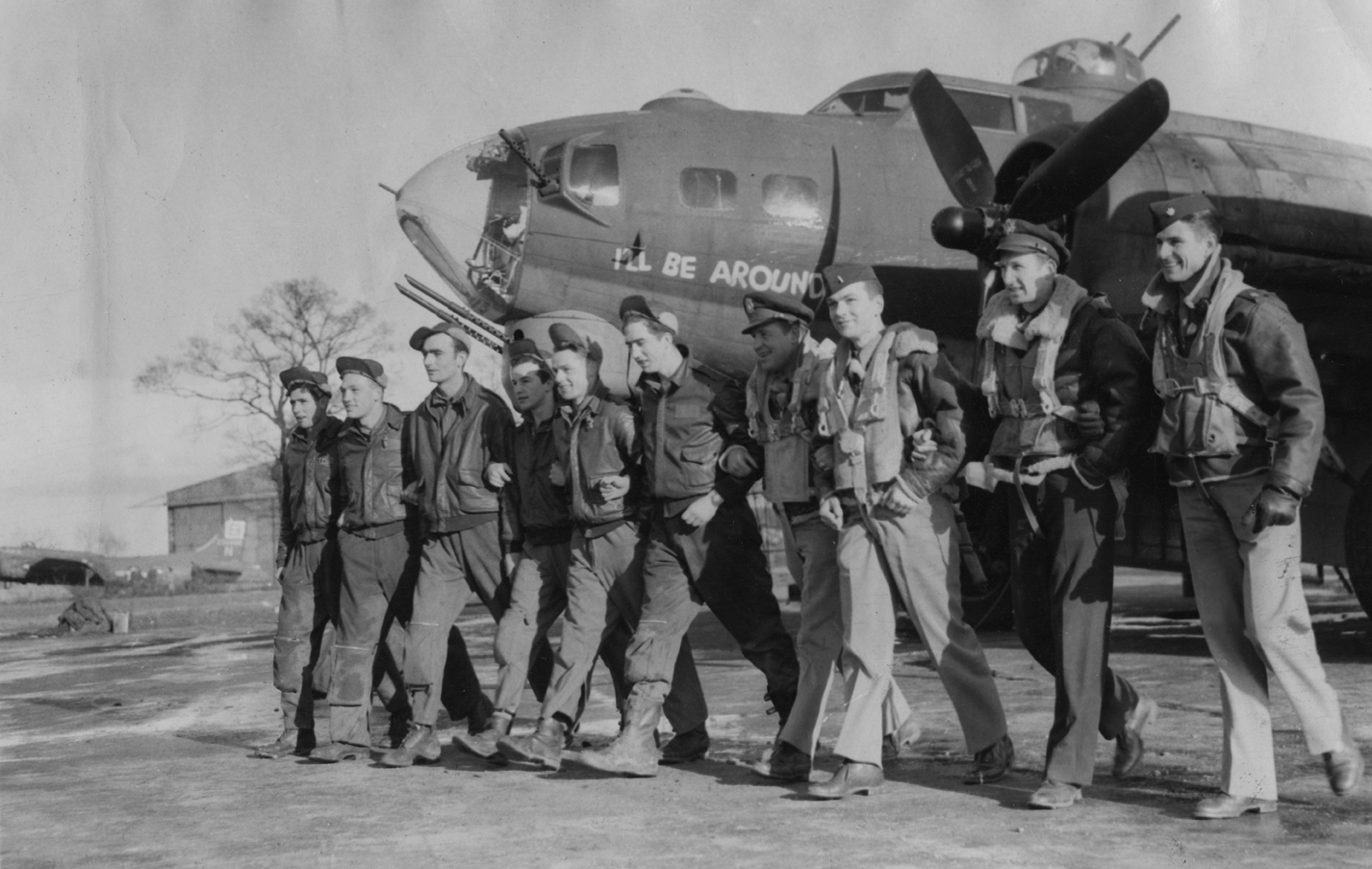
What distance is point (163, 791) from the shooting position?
20.9 ft

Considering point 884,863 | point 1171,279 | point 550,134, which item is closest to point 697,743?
point 884,863

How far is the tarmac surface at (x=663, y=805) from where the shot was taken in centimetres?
462

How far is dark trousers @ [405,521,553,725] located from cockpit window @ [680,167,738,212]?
14.4 ft

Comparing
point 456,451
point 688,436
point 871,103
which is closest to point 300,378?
point 456,451

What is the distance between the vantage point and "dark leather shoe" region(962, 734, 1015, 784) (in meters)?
5.71

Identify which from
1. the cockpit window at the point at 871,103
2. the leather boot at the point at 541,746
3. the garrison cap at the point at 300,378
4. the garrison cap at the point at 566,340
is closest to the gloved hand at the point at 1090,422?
the garrison cap at the point at 566,340

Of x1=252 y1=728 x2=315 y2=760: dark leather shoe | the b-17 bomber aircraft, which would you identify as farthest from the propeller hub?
x1=252 y1=728 x2=315 y2=760: dark leather shoe

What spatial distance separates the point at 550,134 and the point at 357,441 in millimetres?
4284

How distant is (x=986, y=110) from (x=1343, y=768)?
27.2 feet

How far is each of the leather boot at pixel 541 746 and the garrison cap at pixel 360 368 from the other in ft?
7.45

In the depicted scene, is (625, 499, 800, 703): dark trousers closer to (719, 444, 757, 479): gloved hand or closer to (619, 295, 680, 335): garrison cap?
(719, 444, 757, 479): gloved hand

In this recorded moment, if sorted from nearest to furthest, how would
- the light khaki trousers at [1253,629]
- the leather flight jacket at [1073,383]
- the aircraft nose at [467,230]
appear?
the light khaki trousers at [1253,629]
the leather flight jacket at [1073,383]
the aircraft nose at [467,230]

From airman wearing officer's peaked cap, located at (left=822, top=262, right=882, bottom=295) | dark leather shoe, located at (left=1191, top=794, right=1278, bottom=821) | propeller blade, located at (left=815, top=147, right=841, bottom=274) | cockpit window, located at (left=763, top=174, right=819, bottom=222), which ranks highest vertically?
cockpit window, located at (left=763, top=174, right=819, bottom=222)

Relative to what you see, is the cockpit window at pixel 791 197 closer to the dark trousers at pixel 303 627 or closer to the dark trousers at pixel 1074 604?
the dark trousers at pixel 303 627
